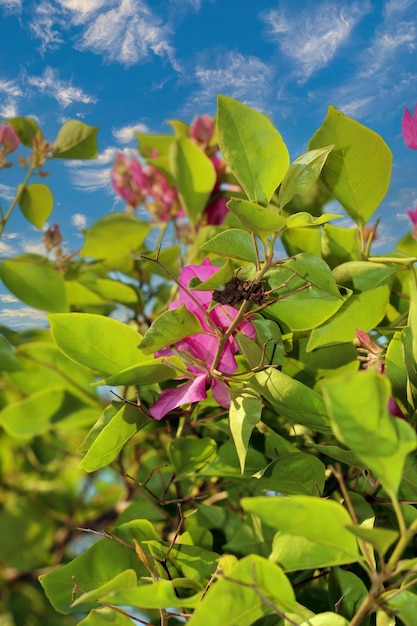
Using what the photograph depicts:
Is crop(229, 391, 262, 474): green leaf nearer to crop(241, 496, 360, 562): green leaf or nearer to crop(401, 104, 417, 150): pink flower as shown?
crop(241, 496, 360, 562): green leaf

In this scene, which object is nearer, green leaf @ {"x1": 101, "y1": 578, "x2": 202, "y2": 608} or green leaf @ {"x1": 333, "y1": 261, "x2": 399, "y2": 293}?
green leaf @ {"x1": 101, "y1": 578, "x2": 202, "y2": 608}

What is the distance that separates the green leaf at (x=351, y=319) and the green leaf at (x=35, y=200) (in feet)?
1.95

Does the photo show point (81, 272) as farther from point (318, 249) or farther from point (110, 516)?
point (318, 249)

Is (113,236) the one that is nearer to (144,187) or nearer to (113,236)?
(113,236)

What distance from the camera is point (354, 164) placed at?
0.49 m

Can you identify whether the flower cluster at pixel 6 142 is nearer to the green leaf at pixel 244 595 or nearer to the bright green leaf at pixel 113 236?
the bright green leaf at pixel 113 236

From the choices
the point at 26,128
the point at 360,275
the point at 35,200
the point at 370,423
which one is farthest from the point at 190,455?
the point at 26,128

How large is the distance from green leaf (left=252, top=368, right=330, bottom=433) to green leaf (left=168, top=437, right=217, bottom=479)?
0.14 meters

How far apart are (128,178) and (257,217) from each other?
2.98 feet

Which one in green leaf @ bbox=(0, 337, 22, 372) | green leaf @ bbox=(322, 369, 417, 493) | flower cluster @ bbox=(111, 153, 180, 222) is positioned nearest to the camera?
green leaf @ bbox=(322, 369, 417, 493)

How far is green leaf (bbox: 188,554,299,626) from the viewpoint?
0.27 m

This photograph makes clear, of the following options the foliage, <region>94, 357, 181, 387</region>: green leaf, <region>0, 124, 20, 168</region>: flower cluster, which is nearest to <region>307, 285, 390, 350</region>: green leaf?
the foliage

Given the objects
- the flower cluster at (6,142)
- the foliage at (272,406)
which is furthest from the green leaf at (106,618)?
the flower cluster at (6,142)

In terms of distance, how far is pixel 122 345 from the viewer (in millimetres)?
469
